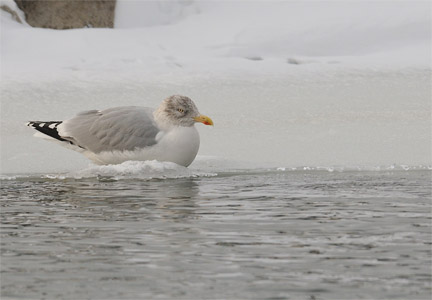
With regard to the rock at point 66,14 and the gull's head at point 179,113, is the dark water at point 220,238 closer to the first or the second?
the gull's head at point 179,113

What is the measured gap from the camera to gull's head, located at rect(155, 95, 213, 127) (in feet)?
27.9

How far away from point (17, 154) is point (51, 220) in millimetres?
3300

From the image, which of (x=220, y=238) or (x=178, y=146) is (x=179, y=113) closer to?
(x=178, y=146)

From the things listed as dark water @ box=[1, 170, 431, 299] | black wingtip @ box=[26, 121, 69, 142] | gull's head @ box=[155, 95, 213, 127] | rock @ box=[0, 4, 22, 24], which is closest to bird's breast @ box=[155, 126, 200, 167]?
gull's head @ box=[155, 95, 213, 127]

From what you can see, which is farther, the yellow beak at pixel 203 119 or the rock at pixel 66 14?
the rock at pixel 66 14

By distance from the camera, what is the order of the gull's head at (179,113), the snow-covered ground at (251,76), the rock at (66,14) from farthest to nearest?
the rock at (66,14) → the snow-covered ground at (251,76) → the gull's head at (179,113)

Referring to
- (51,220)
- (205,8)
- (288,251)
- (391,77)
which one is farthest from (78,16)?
(288,251)

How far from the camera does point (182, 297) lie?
411cm

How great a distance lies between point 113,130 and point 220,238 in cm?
344

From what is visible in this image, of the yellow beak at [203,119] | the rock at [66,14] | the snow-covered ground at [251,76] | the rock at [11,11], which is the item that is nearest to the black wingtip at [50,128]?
the snow-covered ground at [251,76]

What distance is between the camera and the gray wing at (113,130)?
8.44m

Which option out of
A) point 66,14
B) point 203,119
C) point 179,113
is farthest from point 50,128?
point 66,14

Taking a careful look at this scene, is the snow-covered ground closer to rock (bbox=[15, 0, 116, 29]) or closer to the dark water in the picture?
rock (bbox=[15, 0, 116, 29])

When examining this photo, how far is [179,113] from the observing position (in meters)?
8.51
